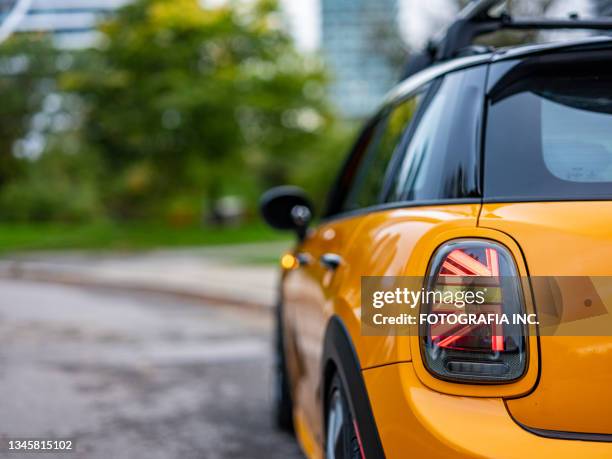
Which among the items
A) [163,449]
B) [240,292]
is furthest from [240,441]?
[240,292]

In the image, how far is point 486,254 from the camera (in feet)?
6.88

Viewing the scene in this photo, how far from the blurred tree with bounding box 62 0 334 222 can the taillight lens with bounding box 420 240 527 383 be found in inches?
903

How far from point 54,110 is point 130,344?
138ft

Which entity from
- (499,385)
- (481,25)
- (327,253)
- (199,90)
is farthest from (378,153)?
(199,90)

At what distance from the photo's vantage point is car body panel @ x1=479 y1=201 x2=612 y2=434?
195cm

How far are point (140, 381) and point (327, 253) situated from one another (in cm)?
304

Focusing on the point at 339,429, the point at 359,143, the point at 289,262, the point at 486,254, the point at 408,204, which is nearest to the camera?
the point at 486,254

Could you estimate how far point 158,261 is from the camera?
1741cm

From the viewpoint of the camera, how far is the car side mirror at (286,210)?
14.7 ft

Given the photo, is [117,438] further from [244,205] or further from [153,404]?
[244,205]

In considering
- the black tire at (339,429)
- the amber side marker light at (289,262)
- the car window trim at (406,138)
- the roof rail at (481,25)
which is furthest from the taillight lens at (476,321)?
the amber side marker light at (289,262)

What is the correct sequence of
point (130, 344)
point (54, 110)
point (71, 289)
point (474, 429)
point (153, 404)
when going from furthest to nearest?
point (54, 110) → point (71, 289) → point (130, 344) → point (153, 404) → point (474, 429)

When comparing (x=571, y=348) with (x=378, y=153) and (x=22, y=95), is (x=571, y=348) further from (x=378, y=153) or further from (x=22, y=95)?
(x=22, y=95)

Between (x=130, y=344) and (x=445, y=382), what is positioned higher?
(x=445, y=382)
